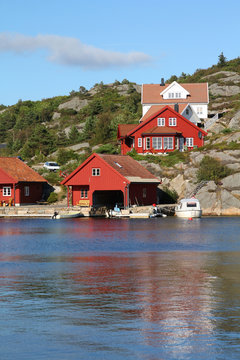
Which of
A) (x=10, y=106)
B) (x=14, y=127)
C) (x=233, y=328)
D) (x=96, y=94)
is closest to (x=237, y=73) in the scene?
(x=96, y=94)

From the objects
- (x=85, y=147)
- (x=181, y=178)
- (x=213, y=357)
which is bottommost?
(x=213, y=357)

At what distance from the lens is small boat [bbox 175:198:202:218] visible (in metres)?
66.3

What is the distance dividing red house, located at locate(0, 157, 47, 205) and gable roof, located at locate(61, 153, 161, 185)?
738cm

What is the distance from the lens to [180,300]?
20812mm

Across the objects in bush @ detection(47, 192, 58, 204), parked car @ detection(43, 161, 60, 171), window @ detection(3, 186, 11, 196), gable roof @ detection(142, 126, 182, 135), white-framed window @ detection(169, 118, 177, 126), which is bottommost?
bush @ detection(47, 192, 58, 204)

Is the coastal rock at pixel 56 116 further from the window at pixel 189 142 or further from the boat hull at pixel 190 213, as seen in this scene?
the boat hull at pixel 190 213

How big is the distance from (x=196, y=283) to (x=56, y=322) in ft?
26.8

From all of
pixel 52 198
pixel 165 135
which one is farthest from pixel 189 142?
pixel 52 198

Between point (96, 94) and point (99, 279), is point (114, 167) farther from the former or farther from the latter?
point (96, 94)

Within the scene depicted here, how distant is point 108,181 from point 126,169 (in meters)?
3.89

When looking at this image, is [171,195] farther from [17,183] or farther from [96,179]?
[17,183]

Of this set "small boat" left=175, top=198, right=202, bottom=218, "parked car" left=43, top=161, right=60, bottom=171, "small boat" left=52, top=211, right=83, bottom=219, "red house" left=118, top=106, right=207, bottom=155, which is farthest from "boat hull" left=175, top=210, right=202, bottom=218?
"parked car" left=43, top=161, right=60, bottom=171

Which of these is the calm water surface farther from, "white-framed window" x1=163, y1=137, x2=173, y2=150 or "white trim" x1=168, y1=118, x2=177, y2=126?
"white trim" x1=168, y1=118, x2=177, y2=126

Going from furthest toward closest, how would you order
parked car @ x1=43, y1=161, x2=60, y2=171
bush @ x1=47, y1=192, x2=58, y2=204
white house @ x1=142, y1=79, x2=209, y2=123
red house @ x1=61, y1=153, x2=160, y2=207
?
white house @ x1=142, y1=79, x2=209, y2=123 < parked car @ x1=43, y1=161, x2=60, y2=171 < bush @ x1=47, y1=192, x2=58, y2=204 < red house @ x1=61, y1=153, x2=160, y2=207
